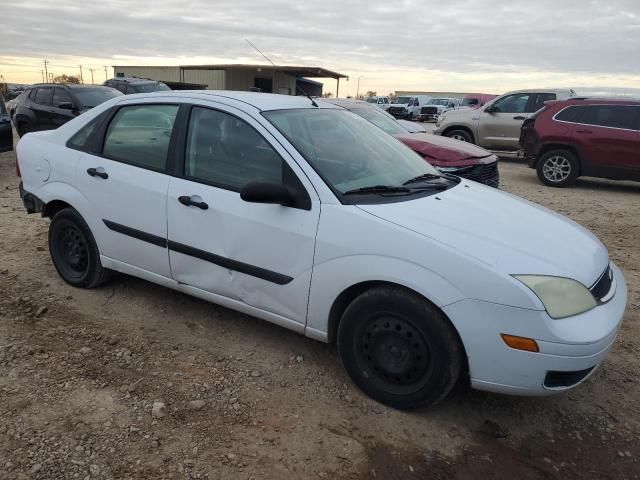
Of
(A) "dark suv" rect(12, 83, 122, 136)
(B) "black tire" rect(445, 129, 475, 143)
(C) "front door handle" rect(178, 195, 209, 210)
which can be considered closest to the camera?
(C) "front door handle" rect(178, 195, 209, 210)

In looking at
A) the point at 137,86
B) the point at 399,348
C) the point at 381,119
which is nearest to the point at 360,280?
the point at 399,348

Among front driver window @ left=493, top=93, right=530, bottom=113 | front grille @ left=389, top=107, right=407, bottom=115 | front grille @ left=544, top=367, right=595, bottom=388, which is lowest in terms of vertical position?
front grille @ left=389, top=107, right=407, bottom=115

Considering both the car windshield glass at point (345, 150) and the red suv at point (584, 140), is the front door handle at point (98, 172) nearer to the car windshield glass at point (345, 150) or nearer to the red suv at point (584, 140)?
the car windshield glass at point (345, 150)

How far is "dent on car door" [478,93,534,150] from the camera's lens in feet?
43.5

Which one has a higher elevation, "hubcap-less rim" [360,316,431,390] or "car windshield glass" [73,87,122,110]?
"car windshield glass" [73,87,122,110]

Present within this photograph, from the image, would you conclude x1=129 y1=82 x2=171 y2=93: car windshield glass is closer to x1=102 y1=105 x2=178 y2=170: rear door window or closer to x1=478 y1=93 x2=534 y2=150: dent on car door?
x1=478 y1=93 x2=534 y2=150: dent on car door

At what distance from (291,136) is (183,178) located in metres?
0.79

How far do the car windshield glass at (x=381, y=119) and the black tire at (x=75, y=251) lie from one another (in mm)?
5234

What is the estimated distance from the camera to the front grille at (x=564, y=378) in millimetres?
2584

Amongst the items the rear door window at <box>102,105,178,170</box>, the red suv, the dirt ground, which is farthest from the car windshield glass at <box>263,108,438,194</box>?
the red suv

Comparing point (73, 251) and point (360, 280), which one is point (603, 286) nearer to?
point (360, 280)

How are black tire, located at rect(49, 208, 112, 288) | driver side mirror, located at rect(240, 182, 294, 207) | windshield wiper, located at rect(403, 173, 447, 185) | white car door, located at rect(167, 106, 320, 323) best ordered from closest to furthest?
driver side mirror, located at rect(240, 182, 294, 207)
white car door, located at rect(167, 106, 320, 323)
windshield wiper, located at rect(403, 173, 447, 185)
black tire, located at rect(49, 208, 112, 288)

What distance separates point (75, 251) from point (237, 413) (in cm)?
226

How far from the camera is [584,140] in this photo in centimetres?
989
